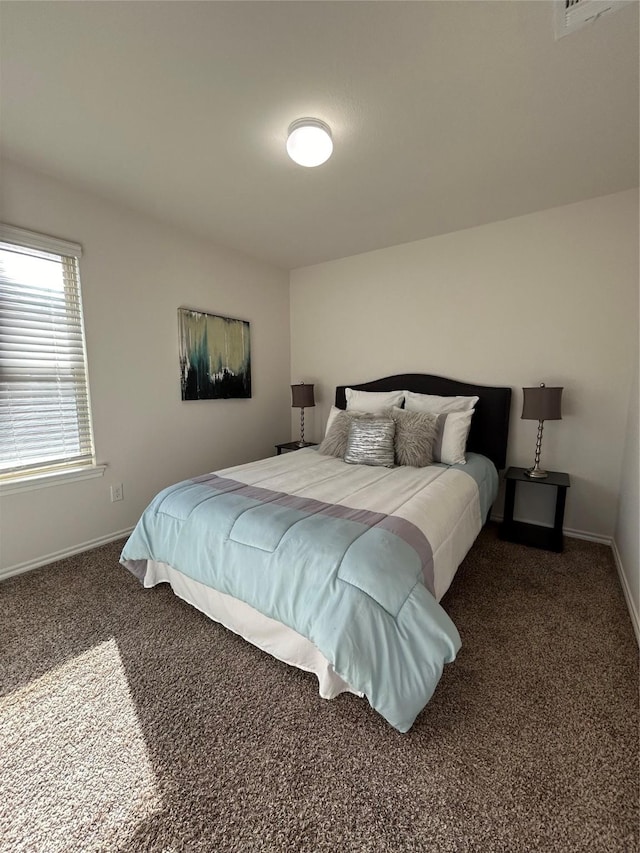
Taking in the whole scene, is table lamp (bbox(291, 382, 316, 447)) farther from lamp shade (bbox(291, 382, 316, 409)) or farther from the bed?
the bed

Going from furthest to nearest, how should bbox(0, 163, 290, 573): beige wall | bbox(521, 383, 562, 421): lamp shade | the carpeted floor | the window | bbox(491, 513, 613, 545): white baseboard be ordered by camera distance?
bbox(491, 513, 613, 545): white baseboard < bbox(521, 383, 562, 421): lamp shade < bbox(0, 163, 290, 573): beige wall < the window < the carpeted floor

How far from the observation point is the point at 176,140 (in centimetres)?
192

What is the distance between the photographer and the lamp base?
2.61 meters

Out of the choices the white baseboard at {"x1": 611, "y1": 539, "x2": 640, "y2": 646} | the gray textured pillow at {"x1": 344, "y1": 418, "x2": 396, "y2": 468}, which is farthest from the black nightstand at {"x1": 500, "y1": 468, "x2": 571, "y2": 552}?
the gray textured pillow at {"x1": 344, "y1": 418, "x2": 396, "y2": 468}

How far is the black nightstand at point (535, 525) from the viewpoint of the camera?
8.29 ft

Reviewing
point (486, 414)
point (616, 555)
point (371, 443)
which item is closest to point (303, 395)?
point (371, 443)

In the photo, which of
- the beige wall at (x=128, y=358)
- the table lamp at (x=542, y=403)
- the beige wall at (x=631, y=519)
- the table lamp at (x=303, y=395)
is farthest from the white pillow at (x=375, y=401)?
Answer: the beige wall at (x=631, y=519)

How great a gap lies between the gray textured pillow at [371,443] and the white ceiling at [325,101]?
162 cm

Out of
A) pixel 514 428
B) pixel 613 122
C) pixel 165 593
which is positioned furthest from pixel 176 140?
pixel 514 428

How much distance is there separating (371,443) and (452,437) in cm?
62

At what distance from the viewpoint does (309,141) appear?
179 cm

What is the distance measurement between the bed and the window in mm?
966

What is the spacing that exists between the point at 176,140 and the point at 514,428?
10.0 ft

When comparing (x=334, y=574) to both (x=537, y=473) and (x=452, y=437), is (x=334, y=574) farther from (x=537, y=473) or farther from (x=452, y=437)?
(x=537, y=473)
